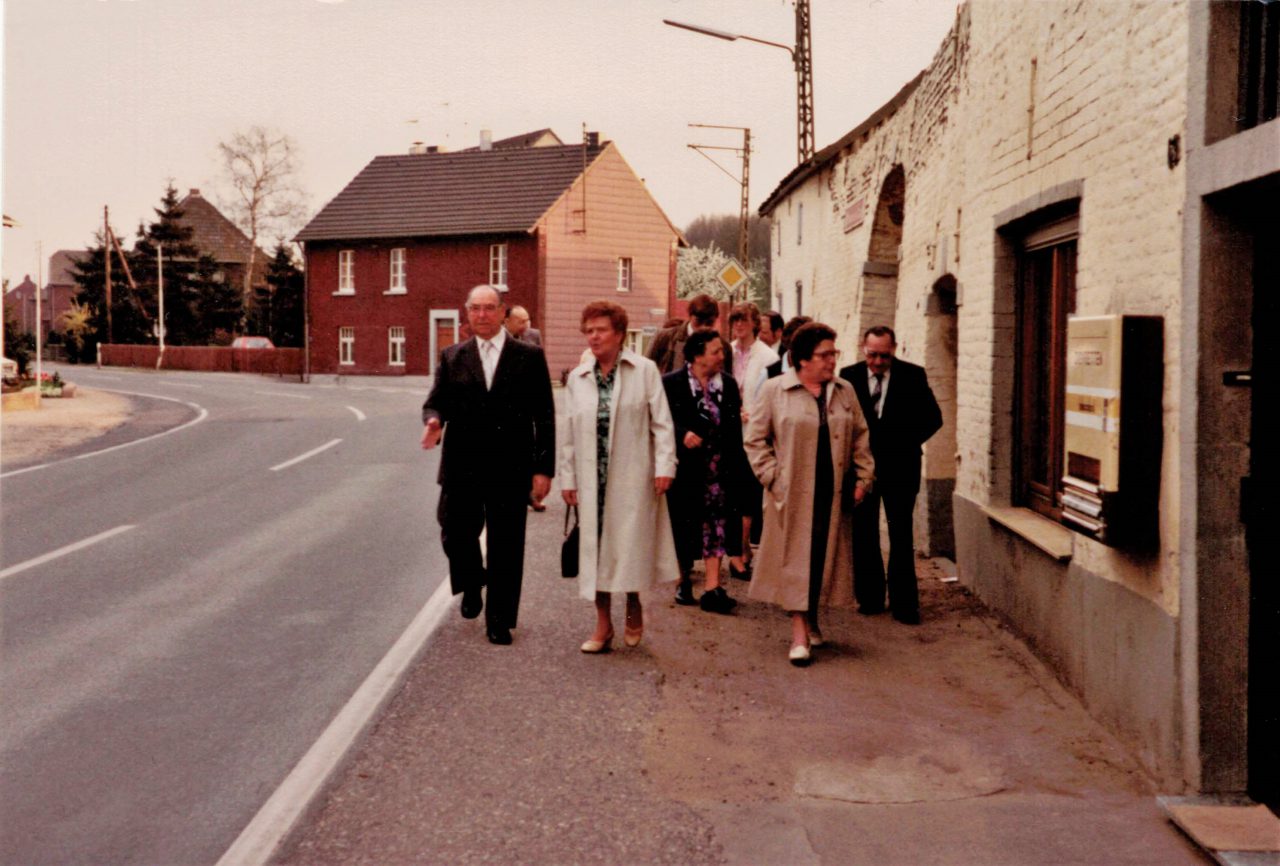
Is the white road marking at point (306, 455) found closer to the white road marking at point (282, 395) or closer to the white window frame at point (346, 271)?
the white road marking at point (282, 395)

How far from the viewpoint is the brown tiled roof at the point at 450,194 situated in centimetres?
5253

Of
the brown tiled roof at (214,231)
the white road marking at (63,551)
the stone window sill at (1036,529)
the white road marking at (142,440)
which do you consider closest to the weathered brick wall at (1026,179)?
the stone window sill at (1036,529)

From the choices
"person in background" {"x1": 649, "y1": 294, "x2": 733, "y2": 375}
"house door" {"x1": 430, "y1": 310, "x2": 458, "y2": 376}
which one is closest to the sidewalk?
"person in background" {"x1": 649, "y1": 294, "x2": 733, "y2": 375}

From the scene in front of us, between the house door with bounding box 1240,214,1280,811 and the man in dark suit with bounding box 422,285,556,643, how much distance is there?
3.92m

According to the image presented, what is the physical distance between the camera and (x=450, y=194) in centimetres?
5488

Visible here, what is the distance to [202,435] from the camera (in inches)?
894

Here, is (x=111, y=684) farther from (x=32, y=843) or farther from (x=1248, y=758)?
(x=1248, y=758)

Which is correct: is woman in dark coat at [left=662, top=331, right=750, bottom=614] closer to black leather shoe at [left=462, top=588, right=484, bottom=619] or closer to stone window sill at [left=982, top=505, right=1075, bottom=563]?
black leather shoe at [left=462, top=588, right=484, bottom=619]

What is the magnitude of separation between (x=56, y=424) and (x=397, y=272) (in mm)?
29824

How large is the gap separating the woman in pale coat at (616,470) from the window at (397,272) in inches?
1917

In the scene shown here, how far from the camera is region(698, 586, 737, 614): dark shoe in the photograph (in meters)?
8.51

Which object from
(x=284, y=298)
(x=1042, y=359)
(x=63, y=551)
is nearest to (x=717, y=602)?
(x=1042, y=359)

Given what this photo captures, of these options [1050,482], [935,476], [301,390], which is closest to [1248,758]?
[1050,482]

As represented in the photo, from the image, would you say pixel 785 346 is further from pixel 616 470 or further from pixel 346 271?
A: pixel 346 271
